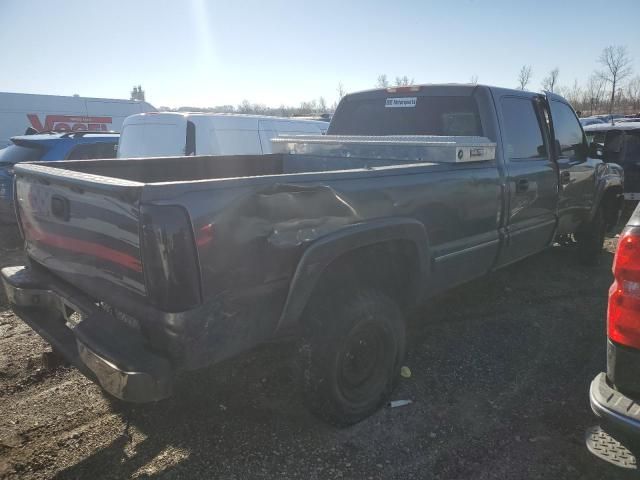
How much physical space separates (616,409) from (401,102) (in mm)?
3278

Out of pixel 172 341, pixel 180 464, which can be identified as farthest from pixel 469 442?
pixel 172 341

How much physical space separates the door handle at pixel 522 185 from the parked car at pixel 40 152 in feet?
22.1

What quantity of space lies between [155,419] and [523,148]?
3767 millimetres

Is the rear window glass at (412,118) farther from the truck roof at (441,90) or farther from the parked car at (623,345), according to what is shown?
the parked car at (623,345)

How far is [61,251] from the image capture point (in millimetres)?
2688

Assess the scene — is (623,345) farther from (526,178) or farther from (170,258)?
(526,178)

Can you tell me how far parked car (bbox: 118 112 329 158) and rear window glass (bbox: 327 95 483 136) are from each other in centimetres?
174

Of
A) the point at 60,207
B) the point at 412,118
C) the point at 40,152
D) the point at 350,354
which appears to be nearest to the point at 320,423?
the point at 350,354

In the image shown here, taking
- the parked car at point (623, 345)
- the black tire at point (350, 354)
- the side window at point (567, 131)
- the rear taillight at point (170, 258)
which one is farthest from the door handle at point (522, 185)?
the rear taillight at point (170, 258)

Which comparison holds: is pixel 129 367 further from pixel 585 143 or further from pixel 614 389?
pixel 585 143

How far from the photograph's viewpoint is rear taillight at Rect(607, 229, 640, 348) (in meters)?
1.98

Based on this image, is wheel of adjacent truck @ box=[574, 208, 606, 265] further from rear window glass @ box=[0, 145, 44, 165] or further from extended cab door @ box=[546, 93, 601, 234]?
rear window glass @ box=[0, 145, 44, 165]

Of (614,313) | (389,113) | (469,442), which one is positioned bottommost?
(469,442)

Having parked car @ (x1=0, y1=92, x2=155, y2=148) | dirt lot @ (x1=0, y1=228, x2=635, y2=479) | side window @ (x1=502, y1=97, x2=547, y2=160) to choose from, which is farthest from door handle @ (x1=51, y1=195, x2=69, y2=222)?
parked car @ (x1=0, y1=92, x2=155, y2=148)
